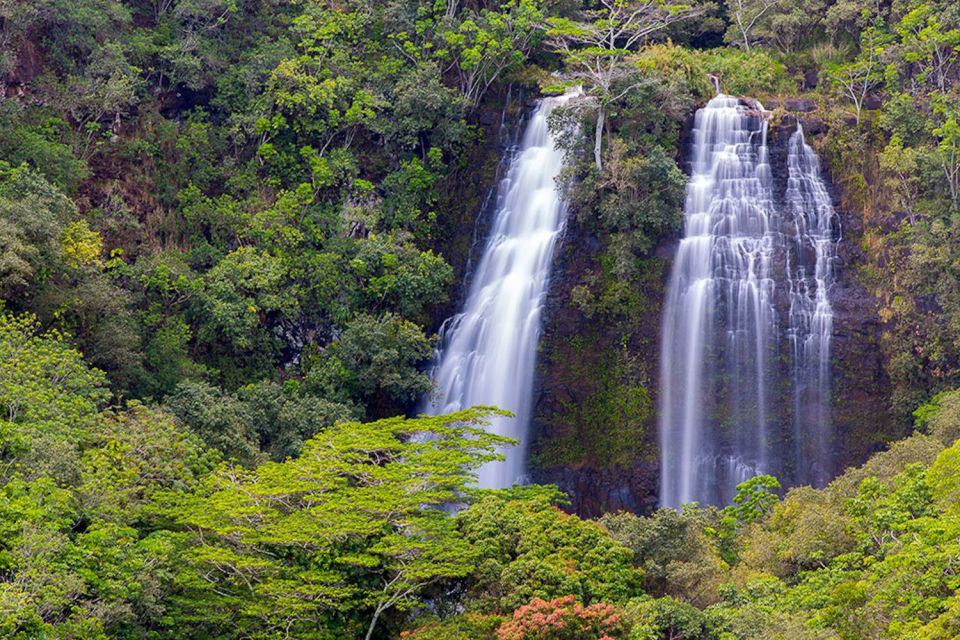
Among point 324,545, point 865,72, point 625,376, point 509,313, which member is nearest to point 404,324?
point 509,313

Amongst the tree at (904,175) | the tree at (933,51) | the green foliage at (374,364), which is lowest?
the green foliage at (374,364)

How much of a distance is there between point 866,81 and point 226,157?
18186 millimetres

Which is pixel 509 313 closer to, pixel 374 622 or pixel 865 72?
pixel 865 72

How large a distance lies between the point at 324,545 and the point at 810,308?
15.3m

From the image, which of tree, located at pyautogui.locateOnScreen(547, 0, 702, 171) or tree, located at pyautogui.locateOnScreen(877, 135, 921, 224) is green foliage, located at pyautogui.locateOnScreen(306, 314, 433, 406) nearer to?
tree, located at pyautogui.locateOnScreen(547, 0, 702, 171)

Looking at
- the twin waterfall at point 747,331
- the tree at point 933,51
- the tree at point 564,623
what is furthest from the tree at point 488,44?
the tree at point 564,623

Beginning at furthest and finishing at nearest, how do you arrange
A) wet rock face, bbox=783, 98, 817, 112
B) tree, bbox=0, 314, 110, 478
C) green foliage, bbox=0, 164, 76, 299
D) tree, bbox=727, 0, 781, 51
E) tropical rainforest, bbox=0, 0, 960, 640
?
1. tree, bbox=727, 0, 781, 51
2. wet rock face, bbox=783, 98, 817, 112
3. green foliage, bbox=0, 164, 76, 299
4. tree, bbox=0, 314, 110, 478
5. tropical rainforest, bbox=0, 0, 960, 640

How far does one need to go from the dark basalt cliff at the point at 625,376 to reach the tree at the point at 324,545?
9.16 m

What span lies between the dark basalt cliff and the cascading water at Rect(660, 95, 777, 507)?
422 mm

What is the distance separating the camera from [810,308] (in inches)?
1262

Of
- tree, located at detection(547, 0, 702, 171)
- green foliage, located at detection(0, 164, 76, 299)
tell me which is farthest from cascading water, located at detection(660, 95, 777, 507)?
green foliage, located at detection(0, 164, 76, 299)

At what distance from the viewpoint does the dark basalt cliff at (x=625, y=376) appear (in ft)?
103

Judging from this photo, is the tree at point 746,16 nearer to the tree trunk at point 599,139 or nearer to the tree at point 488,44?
the tree at point 488,44

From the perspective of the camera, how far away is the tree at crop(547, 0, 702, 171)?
34438 mm
